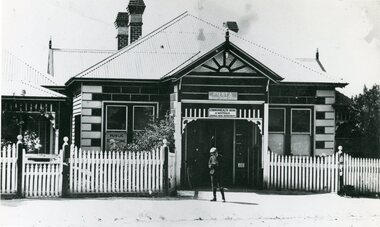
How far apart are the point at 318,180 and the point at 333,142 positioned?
9.45 feet

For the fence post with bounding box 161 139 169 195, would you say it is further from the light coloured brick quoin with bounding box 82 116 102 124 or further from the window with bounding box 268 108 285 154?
the window with bounding box 268 108 285 154

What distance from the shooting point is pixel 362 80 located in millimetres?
20328

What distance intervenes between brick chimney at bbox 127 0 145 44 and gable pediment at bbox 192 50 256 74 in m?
5.64

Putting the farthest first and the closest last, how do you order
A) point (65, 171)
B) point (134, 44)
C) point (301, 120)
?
point (301, 120) < point (134, 44) < point (65, 171)

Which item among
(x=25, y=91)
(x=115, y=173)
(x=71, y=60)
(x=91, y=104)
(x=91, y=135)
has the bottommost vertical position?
(x=115, y=173)

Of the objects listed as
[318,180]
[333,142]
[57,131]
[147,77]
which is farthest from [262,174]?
[57,131]

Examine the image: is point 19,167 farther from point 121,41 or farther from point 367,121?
point 367,121

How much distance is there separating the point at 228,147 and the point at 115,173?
16.9ft

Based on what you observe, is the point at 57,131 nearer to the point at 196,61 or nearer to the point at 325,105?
the point at 196,61

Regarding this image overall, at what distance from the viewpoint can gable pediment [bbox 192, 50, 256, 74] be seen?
2006cm

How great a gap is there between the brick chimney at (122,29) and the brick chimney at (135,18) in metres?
0.69

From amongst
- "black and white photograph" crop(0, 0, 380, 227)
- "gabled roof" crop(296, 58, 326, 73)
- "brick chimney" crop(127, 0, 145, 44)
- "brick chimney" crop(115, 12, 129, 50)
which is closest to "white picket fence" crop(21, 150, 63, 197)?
"black and white photograph" crop(0, 0, 380, 227)

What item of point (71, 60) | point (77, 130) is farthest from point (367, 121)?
point (71, 60)

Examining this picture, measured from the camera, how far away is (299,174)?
67.2 ft
